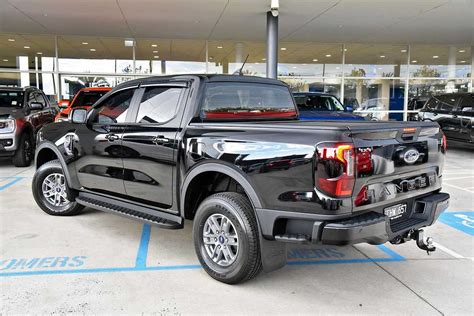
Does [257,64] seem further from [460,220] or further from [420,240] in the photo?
[420,240]

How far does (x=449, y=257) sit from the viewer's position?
429cm

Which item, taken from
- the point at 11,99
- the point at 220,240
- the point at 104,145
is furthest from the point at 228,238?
the point at 11,99

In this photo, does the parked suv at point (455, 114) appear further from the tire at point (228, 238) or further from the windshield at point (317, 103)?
the tire at point (228, 238)

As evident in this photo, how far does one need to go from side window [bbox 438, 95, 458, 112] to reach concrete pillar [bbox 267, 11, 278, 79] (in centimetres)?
522

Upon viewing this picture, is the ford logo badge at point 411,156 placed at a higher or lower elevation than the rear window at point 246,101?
lower

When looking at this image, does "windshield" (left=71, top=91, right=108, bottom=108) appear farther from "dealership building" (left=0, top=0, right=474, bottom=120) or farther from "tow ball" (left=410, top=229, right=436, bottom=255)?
"tow ball" (left=410, top=229, right=436, bottom=255)

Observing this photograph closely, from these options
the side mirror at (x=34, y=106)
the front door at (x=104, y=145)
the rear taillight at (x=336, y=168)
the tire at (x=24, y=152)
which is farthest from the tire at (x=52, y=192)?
the side mirror at (x=34, y=106)

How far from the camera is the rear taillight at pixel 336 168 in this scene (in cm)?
282

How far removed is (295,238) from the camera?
3.03m

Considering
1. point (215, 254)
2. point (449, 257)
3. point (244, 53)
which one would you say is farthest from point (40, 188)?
point (244, 53)

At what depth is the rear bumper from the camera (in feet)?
9.41

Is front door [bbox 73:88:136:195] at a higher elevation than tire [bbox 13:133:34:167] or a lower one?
higher

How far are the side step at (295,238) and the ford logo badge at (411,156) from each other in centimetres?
105

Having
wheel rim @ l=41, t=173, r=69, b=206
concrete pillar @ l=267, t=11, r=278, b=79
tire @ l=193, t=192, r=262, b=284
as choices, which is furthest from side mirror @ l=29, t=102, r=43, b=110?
tire @ l=193, t=192, r=262, b=284
